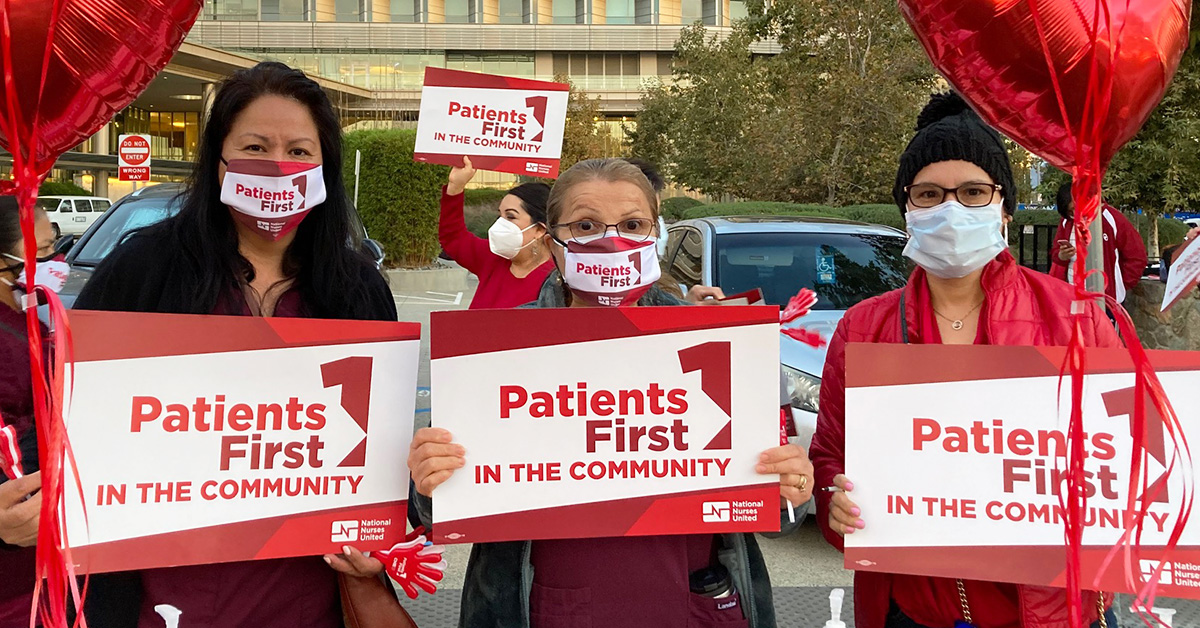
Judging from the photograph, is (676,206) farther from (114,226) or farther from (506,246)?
(506,246)

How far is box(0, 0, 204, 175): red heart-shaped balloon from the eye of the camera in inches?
70.0

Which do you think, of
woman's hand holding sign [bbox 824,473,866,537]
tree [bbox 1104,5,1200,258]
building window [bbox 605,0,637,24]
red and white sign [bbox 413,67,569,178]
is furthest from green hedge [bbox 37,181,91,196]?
woman's hand holding sign [bbox 824,473,866,537]

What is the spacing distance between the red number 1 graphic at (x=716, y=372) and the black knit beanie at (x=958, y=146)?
0.75 meters

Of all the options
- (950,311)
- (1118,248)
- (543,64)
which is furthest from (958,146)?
(543,64)

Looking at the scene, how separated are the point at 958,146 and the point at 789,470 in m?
0.91

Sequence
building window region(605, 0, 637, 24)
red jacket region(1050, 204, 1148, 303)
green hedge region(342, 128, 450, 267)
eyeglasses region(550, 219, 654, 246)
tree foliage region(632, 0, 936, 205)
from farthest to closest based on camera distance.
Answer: building window region(605, 0, 637, 24) → tree foliage region(632, 0, 936, 205) → green hedge region(342, 128, 450, 267) → red jacket region(1050, 204, 1148, 303) → eyeglasses region(550, 219, 654, 246)

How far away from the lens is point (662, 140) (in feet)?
133

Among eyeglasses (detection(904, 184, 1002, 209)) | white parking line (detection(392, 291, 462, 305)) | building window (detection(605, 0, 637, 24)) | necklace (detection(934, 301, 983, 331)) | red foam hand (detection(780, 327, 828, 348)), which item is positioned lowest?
white parking line (detection(392, 291, 462, 305))

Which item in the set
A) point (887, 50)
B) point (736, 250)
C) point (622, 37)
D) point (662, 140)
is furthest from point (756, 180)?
point (622, 37)

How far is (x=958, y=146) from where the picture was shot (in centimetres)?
244

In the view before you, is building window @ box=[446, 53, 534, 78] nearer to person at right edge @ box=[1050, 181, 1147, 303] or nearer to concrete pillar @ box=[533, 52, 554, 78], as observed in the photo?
concrete pillar @ box=[533, 52, 554, 78]

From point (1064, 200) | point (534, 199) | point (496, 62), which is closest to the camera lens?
point (534, 199)

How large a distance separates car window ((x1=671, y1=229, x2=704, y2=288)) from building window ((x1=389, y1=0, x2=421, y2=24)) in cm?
5321

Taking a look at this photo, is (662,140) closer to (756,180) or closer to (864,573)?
(756,180)
